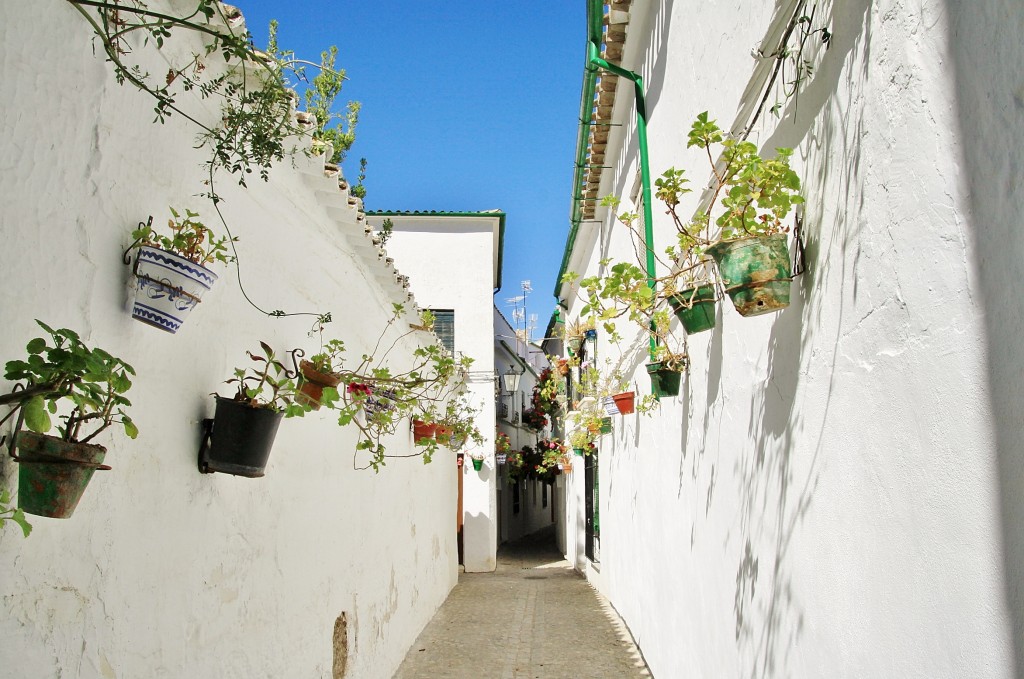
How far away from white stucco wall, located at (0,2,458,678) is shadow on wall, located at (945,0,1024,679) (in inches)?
91.2

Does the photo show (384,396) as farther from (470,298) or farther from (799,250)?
(470,298)

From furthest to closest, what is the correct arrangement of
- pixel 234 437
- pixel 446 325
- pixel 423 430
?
1. pixel 446 325
2. pixel 423 430
3. pixel 234 437

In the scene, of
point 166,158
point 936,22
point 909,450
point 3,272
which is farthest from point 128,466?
point 936,22

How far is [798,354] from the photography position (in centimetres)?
301

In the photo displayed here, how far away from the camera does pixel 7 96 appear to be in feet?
6.86

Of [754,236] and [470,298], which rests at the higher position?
[470,298]

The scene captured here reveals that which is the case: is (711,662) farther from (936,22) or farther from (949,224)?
(936,22)

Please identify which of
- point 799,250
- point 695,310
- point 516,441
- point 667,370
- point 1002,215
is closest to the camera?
point 1002,215

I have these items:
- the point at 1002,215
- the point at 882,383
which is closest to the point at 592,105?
the point at 882,383

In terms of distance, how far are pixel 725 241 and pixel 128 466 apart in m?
2.18

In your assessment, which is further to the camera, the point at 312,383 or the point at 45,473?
the point at 312,383

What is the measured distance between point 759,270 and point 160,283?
80.0 inches

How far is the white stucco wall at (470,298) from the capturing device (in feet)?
49.4

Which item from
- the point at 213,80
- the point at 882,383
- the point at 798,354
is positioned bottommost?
the point at 882,383
